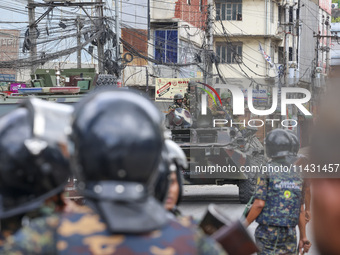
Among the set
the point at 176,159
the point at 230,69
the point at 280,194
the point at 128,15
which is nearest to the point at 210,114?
the point at 280,194

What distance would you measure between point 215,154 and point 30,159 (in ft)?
40.6

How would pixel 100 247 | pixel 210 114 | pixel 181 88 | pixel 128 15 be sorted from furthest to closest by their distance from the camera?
1. pixel 128 15
2. pixel 181 88
3. pixel 210 114
4. pixel 100 247

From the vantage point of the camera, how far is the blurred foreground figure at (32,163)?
9.57 feet

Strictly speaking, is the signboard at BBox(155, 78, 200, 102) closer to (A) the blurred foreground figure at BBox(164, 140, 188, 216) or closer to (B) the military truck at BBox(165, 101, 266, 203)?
(B) the military truck at BBox(165, 101, 266, 203)

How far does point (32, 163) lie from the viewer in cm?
291

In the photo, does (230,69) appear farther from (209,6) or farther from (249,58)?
(209,6)

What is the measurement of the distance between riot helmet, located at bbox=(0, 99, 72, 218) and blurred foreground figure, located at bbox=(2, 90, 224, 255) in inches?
20.1

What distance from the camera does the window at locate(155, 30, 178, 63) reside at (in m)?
38.2

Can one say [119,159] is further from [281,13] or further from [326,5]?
[326,5]

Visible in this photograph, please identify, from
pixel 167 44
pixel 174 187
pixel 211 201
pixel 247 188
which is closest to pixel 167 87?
pixel 167 44

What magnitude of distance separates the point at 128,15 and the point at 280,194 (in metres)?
32.9

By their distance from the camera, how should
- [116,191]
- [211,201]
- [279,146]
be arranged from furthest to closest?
[211,201] → [279,146] → [116,191]

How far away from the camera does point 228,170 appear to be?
49.7 ft

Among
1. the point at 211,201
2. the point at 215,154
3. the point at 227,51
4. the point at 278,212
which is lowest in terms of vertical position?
the point at 211,201
